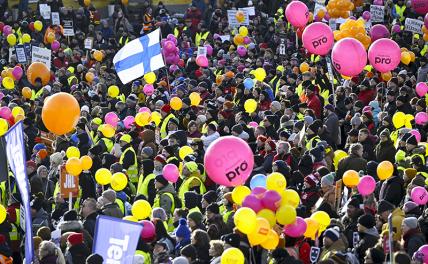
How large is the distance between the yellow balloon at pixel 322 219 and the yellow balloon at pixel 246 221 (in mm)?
1383

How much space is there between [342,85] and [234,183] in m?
10.2

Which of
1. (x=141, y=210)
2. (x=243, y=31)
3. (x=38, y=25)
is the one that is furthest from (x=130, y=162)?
(x=38, y=25)

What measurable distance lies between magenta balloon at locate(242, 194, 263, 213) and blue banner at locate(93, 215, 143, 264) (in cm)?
169

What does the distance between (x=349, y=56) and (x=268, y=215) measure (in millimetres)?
8710

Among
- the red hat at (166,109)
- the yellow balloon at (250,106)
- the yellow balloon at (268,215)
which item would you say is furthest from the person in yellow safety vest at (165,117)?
the yellow balloon at (268,215)

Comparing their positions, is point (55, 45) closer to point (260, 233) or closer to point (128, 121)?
point (128, 121)

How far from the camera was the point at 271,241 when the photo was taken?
40.0ft

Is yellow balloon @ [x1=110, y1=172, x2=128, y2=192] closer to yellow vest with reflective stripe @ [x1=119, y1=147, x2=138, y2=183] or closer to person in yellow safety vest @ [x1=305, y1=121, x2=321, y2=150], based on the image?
yellow vest with reflective stripe @ [x1=119, y1=147, x2=138, y2=183]

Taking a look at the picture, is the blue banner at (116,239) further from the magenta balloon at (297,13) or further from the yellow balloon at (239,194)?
the magenta balloon at (297,13)

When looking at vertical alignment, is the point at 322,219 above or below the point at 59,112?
above

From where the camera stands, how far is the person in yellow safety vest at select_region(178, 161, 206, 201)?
1622cm

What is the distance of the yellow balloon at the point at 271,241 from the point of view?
1220cm

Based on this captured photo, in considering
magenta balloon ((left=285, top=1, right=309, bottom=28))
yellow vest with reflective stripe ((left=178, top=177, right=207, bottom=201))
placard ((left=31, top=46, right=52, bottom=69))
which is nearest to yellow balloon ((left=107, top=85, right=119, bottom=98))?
placard ((left=31, top=46, right=52, bottom=69))

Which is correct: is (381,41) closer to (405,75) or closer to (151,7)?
(405,75)
